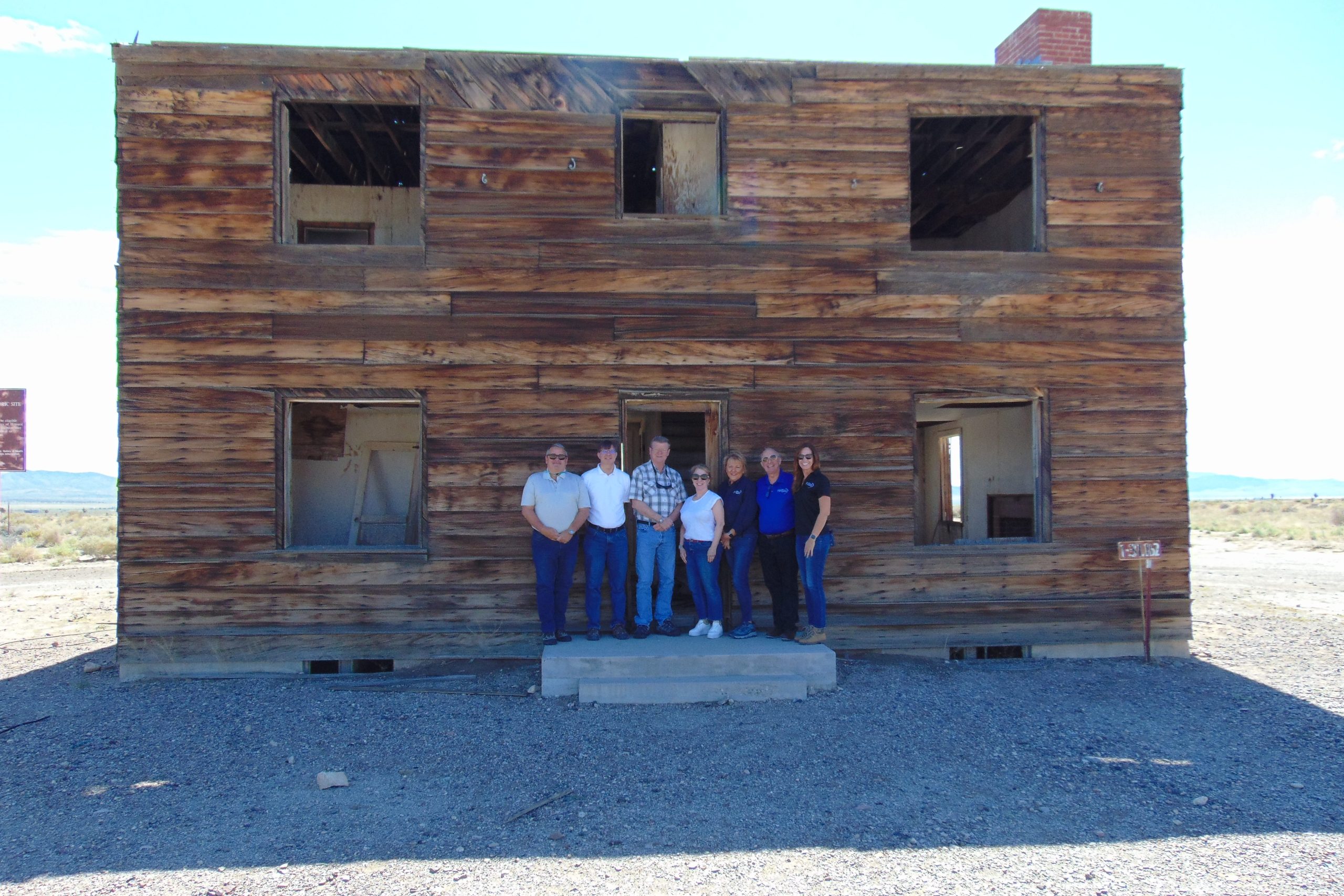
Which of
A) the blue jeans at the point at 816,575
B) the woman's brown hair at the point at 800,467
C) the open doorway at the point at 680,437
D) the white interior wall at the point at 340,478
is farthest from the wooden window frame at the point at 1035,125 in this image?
the white interior wall at the point at 340,478

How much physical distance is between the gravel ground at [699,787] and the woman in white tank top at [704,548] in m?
1.04

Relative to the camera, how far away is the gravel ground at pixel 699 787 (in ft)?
12.7

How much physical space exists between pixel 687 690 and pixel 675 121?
5.19m

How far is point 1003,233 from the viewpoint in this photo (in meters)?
10.8

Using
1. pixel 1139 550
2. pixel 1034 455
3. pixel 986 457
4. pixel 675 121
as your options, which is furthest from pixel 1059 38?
pixel 986 457

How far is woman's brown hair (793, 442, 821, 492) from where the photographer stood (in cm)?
708

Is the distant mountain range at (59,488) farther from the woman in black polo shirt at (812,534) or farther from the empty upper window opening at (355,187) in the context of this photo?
A: the woman in black polo shirt at (812,534)

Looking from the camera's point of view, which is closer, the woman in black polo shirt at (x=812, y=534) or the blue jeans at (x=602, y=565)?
the woman in black polo shirt at (x=812, y=534)

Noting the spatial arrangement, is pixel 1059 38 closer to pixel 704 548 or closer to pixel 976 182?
pixel 976 182

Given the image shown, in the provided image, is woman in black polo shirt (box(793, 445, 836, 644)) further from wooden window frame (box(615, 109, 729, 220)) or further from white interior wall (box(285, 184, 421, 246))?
white interior wall (box(285, 184, 421, 246))

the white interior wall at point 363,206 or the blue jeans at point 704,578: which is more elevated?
the white interior wall at point 363,206

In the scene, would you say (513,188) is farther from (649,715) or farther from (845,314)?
(649,715)

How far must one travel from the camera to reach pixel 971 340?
7.95 m

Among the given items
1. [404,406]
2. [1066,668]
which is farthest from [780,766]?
[404,406]
